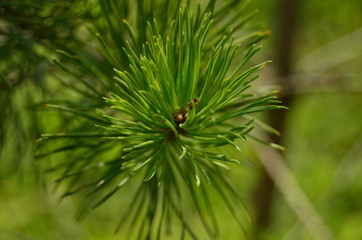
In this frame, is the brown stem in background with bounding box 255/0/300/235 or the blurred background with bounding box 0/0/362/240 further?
the brown stem in background with bounding box 255/0/300/235

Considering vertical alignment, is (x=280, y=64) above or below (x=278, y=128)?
above

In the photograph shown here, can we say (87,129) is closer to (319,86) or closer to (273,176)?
(273,176)

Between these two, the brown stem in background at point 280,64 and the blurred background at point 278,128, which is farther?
the brown stem in background at point 280,64

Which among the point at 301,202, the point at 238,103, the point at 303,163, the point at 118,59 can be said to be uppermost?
the point at 118,59

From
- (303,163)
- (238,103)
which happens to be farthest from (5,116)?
(303,163)

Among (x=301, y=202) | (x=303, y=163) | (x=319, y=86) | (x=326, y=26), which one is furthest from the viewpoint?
(x=326, y=26)

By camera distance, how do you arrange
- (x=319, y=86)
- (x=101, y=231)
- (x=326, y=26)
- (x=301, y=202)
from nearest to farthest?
(x=301, y=202)
(x=319, y=86)
(x=101, y=231)
(x=326, y=26)

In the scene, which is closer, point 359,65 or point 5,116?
point 5,116

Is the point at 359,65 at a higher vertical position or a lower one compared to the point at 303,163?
higher
